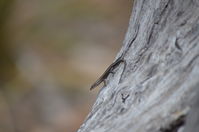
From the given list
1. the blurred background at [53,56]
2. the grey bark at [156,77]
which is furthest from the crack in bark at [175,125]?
the blurred background at [53,56]

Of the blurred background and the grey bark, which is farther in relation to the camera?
the blurred background

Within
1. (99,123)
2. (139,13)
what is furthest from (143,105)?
(139,13)

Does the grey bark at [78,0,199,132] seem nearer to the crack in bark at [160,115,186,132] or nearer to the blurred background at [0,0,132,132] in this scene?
the crack in bark at [160,115,186,132]

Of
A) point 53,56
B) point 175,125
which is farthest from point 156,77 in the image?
point 53,56

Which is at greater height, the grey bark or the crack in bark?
the grey bark

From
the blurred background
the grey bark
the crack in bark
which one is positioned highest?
the blurred background

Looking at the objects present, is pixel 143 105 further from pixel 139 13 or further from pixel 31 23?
pixel 31 23

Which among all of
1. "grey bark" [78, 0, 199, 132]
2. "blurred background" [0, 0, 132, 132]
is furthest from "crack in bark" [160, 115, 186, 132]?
"blurred background" [0, 0, 132, 132]
